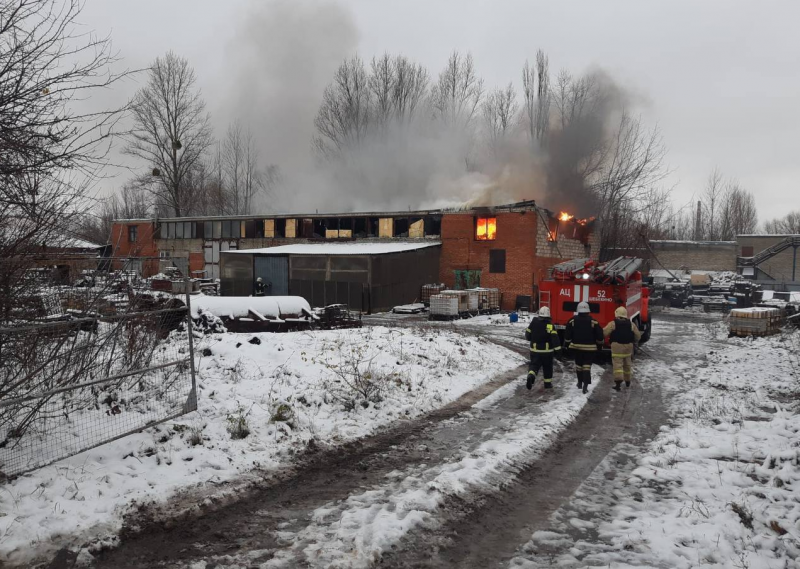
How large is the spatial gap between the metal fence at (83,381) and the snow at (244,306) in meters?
6.53

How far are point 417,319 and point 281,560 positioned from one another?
2051 cm

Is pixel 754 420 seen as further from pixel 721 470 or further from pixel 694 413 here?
pixel 721 470

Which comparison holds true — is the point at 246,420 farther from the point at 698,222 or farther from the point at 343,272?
the point at 698,222

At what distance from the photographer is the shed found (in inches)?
1035

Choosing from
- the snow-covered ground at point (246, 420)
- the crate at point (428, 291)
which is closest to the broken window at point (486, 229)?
the crate at point (428, 291)

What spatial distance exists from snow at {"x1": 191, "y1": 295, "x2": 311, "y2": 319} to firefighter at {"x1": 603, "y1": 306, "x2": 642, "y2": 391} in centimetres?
889

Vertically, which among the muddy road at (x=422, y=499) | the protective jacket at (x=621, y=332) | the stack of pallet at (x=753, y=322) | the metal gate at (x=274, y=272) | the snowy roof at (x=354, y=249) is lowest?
the muddy road at (x=422, y=499)

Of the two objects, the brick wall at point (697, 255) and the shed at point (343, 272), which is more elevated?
the brick wall at point (697, 255)

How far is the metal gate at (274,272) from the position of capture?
28562mm

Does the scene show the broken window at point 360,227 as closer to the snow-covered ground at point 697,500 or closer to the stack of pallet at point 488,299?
the stack of pallet at point 488,299

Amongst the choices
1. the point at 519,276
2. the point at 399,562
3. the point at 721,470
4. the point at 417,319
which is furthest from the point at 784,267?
the point at 399,562

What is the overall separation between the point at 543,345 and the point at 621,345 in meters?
1.71

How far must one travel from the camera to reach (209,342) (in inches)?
425

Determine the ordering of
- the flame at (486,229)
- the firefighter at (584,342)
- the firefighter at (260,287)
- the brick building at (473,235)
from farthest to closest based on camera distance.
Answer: the flame at (486,229) → the brick building at (473,235) → the firefighter at (260,287) → the firefighter at (584,342)
